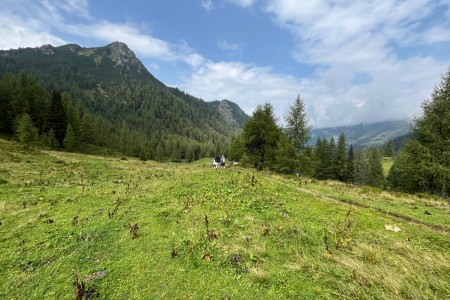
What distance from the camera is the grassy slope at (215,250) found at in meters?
6.99

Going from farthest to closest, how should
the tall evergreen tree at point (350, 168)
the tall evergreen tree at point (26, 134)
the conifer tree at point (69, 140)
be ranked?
the tall evergreen tree at point (350, 168), the conifer tree at point (69, 140), the tall evergreen tree at point (26, 134)

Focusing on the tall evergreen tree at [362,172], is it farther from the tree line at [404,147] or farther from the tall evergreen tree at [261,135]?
the tall evergreen tree at [261,135]

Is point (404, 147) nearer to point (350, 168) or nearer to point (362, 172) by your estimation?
point (350, 168)

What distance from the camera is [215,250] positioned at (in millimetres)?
9172

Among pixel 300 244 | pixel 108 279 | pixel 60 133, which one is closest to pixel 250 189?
pixel 300 244

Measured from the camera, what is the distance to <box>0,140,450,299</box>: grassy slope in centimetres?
699

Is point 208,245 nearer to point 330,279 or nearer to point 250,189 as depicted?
point 330,279

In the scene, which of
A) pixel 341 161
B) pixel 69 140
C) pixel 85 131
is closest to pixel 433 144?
pixel 341 161

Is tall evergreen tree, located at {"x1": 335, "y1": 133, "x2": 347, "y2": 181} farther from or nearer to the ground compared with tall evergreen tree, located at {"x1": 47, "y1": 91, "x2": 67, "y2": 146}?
nearer to the ground

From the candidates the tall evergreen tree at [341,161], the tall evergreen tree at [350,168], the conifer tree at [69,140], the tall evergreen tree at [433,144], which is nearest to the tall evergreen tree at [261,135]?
the tall evergreen tree at [433,144]

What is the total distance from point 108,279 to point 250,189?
11.6 m

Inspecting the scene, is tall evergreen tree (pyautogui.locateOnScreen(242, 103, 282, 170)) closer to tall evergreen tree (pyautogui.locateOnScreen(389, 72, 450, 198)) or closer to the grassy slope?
tall evergreen tree (pyautogui.locateOnScreen(389, 72, 450, 198))

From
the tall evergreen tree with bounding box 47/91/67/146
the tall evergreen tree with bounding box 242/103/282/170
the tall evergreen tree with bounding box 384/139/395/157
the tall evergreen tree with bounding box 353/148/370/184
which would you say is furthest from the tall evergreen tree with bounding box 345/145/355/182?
the tall evergreen tree with bounding box 47/91/67/146

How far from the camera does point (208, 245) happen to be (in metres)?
9.48
